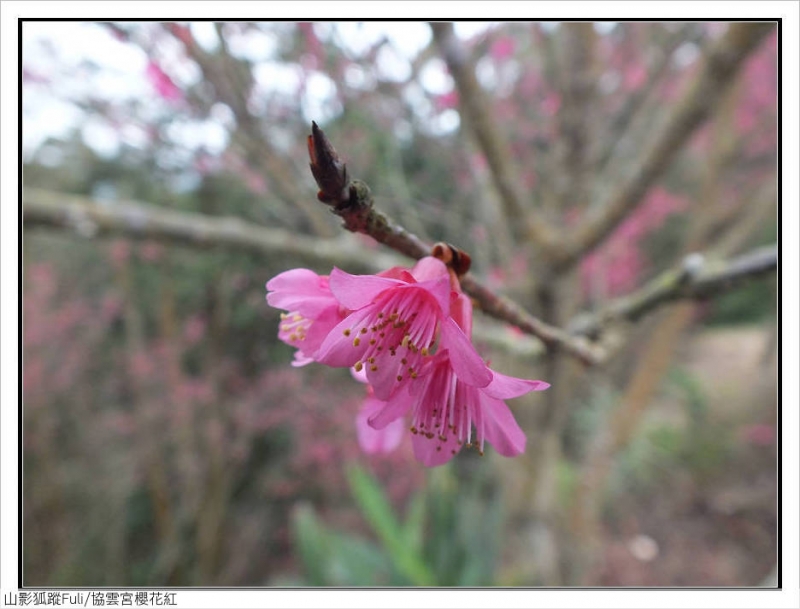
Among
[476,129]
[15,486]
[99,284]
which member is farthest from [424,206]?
[99,284]

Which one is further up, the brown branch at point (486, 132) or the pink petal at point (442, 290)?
the brown branch at point (486, 132)

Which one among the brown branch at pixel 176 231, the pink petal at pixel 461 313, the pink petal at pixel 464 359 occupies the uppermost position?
A: the brown branch at pixel 176 231

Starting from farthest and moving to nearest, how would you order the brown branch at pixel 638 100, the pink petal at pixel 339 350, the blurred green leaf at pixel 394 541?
the brown branch at pixel 638 100 → the blurred green leaf at pixel 394 541 → the pink petal at pixel 339 350

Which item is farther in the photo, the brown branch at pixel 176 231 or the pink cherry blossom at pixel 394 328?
the brown branch at pixel 176 231

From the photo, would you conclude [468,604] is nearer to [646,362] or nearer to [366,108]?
[366,108]

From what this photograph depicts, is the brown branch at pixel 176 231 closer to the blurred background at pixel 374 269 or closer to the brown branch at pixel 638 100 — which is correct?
the blurred background at pixel 374 269

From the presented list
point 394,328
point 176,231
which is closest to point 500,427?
point 394,328

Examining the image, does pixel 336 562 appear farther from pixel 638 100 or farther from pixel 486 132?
pixel 638 100

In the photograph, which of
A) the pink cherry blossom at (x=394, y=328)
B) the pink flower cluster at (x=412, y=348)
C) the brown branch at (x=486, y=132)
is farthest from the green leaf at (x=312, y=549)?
the pink cherry blossom at (x=394, y=328)
